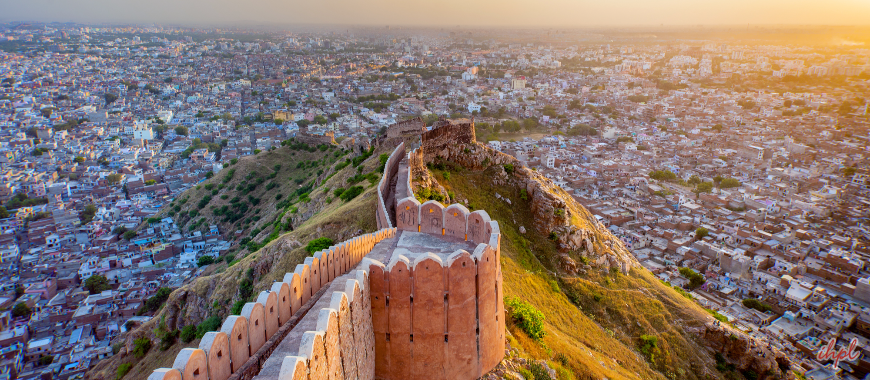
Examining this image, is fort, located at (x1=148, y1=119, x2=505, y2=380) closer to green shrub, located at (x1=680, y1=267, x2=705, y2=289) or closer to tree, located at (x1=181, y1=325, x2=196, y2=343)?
tree, located at (x1=181, y1=325, x2=196, y2=343)

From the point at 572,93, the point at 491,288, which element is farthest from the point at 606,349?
the point at 572,93

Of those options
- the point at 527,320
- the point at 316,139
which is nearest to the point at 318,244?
the point at 527,320

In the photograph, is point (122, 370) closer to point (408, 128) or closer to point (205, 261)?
point (408, 128)

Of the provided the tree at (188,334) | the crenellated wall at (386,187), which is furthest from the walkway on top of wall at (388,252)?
the tree at (188,334)

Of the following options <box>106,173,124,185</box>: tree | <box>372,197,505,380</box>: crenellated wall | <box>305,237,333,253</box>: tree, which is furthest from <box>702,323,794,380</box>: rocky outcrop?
<box>106,173,124,185</box>: tree

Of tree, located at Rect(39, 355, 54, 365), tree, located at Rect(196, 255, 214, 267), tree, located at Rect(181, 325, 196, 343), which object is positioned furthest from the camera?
tree, located at Rect(196, 255, 214, 267)

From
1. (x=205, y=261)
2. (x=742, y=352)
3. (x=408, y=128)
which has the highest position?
(x=408, y=128)
